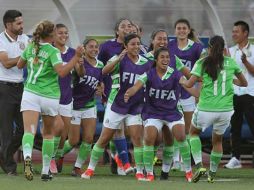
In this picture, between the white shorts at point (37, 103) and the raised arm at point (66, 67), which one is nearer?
the raised arm at point (66, 67)

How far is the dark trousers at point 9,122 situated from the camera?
16828 millimetres

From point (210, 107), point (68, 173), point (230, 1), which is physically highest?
point (230, 1)

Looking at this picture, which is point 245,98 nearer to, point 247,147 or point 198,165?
point 247,147

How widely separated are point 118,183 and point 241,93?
16.4ft

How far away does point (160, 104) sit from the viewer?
15.8 m

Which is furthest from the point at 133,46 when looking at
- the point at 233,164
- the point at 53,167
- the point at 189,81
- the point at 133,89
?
the point at 233,164

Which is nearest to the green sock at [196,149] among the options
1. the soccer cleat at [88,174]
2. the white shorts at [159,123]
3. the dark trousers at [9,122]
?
Answer: the white shorts at [159,123]

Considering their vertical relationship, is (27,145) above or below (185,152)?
above

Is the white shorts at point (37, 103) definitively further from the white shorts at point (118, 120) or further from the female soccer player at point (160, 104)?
the white shorts at point (118, 120)

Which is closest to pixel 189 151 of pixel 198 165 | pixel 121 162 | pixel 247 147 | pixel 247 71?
pixel 198 165

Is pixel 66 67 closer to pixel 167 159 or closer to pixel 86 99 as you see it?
pixel 167 159

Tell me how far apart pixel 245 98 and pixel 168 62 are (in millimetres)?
3807

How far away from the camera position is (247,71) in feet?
62.6

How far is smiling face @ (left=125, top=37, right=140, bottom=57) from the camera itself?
16.1 metres
